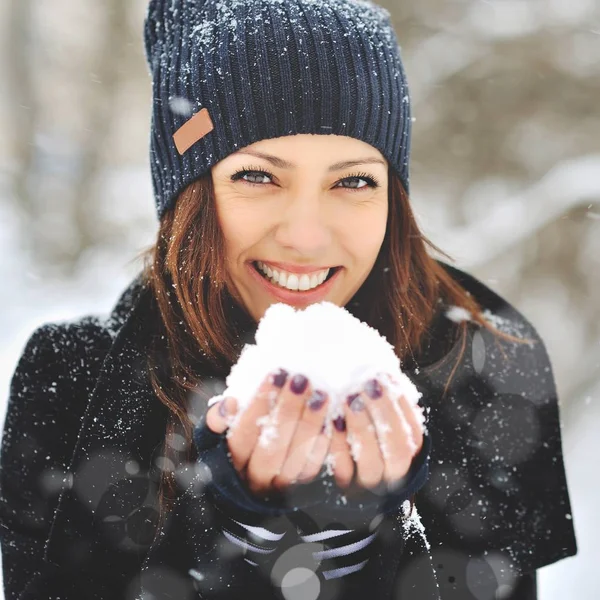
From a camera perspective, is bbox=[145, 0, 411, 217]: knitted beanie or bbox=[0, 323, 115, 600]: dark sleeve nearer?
bbox=[145, 0, 411, 217]: knitted beanie

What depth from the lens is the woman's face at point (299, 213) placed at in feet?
4.93

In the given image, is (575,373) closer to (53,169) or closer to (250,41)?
(250,41)

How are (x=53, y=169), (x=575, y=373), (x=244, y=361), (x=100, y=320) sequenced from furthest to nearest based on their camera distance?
(x=53, y=169), (x=575, y=373), (x=100, y=320), (x=244, y=361)

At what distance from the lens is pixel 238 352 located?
66.3 inches

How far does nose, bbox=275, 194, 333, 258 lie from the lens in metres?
1.49

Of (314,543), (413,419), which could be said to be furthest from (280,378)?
(314,543)

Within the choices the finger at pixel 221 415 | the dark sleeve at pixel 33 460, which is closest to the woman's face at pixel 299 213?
the finger at pixel 221 415

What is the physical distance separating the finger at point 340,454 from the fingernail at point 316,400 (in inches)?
3.0

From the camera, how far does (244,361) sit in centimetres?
120

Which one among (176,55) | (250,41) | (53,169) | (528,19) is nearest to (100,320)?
(176,55)

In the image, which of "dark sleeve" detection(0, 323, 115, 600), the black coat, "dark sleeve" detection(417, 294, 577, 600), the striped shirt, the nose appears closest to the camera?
the striped shirt

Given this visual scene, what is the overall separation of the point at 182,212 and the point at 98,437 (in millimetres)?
656

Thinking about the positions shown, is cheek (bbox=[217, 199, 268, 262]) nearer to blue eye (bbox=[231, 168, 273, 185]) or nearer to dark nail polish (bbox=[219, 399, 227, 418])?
blue eye (bbox=[231, 168, 273, 185])

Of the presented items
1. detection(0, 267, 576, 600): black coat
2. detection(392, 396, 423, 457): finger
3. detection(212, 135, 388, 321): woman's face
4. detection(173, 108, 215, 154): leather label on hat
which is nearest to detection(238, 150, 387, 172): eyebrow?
detection(212, 135, 388, 321): woman's face
